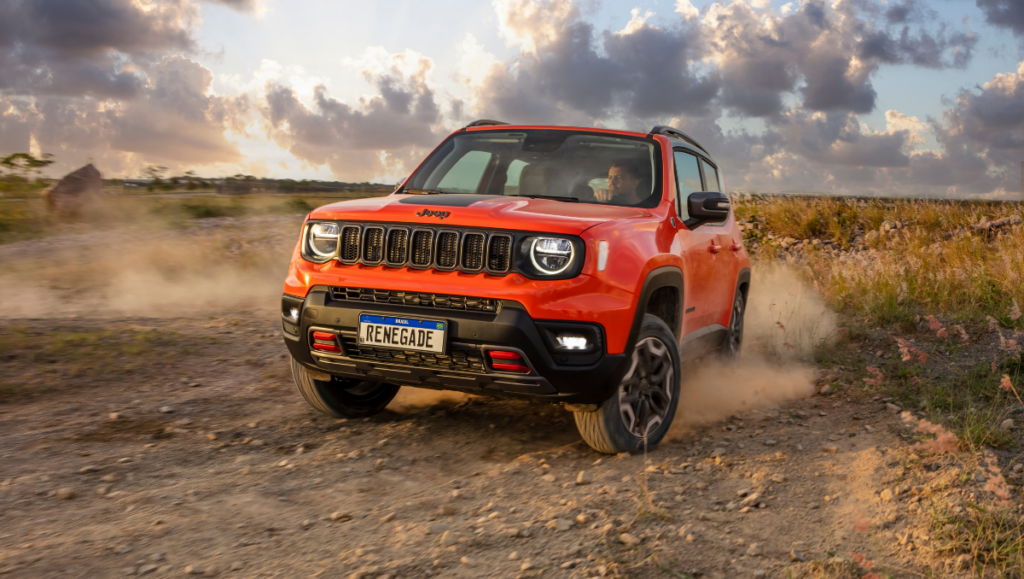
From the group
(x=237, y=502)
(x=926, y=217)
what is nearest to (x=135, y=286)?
(x=237, y=502)

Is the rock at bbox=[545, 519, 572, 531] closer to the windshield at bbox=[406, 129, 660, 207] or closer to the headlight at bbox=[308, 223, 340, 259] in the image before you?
the headlight at bbox=[308, 223, 340, 259]

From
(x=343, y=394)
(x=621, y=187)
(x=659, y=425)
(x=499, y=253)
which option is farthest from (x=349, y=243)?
(x=659, y=425)

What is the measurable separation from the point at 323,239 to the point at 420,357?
0.89m

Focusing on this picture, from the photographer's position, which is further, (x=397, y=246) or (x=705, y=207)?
(x=705, y=207)

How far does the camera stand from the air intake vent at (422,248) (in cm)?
371

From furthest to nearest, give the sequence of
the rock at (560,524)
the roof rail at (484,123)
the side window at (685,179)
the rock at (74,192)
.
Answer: the rock at (74,192) → the roof rail at (484,123) → the side window at (685,179) → the rock at (560,524)

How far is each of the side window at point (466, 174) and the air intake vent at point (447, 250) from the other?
1.19 metres

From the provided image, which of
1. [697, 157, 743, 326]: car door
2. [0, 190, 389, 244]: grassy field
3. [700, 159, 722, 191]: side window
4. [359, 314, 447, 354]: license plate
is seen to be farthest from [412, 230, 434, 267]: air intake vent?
[0, 190, 389, 244]: grassy field

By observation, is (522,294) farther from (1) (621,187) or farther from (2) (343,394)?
(2) (343,394)

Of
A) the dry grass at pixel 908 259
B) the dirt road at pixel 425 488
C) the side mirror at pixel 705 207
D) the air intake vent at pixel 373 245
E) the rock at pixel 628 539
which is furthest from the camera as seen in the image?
the dry grass at pixel 908 259

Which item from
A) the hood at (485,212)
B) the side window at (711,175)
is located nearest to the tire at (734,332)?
the side window at (711,175)

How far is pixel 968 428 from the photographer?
3.96m

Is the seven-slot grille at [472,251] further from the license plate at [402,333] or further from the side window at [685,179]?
the side window at [685,179]

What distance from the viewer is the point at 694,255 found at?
4.80 m
